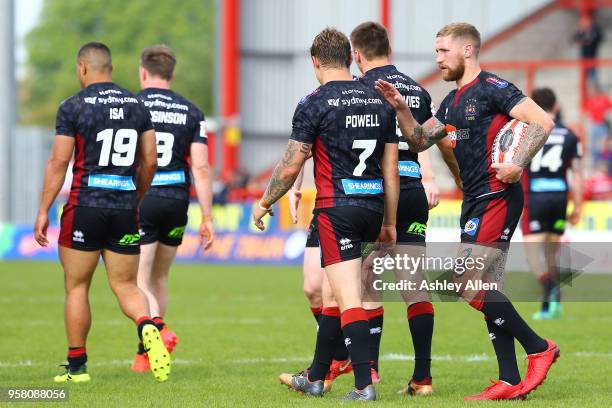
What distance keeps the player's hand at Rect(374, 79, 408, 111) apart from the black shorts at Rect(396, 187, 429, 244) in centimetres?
89

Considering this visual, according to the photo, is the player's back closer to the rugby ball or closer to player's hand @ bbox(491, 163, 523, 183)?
the rugby ball

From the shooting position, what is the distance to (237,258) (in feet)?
76.4

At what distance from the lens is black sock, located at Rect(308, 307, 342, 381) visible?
7.52 m

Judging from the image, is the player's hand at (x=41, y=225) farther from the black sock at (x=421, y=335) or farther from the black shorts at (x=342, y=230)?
the black sock at (x=421, y=335)

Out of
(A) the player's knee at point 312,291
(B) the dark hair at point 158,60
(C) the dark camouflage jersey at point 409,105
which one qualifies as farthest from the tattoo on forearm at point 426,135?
(B) the dark hair at point 158,60

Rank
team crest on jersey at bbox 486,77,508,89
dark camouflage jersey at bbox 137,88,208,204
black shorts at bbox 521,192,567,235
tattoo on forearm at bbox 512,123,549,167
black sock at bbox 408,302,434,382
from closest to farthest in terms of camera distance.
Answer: tattoo on forearm at bbox 512,123,549,167 < team crest on jersey at bbox 486,77,508,89 < black sock at bbox 408,302,434,382 < dark camouflage jersey at bbox 137,88,208,204 < black shorts at bbox 521,192,567,235

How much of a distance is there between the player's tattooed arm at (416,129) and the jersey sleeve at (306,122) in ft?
1.55

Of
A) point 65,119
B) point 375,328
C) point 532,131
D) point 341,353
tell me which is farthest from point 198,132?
point 532,131

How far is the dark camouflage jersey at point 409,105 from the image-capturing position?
7.82 m

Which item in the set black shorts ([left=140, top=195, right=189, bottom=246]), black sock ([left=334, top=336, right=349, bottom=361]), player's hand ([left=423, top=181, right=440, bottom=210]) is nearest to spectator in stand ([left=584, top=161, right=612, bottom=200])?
black shorts ([left=140, top=195, right=189, bottom=246])

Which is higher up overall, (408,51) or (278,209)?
(408,51)

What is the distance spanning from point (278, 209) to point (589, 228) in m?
6.88

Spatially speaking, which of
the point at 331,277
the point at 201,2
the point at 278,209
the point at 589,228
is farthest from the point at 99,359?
the point at 201,2

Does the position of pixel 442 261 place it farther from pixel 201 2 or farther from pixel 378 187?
pixel 201 2
